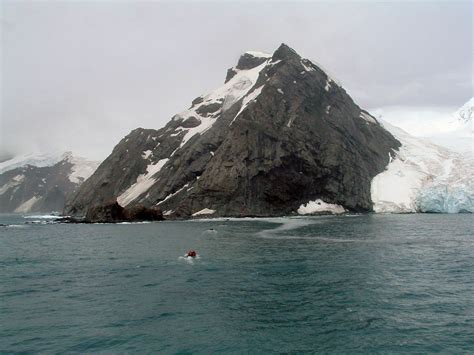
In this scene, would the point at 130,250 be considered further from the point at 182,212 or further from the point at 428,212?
the point at 428,212

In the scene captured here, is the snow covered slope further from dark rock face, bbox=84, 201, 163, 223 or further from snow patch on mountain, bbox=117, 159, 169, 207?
snow patch on mountain, bbox=117, 159, 169, 207

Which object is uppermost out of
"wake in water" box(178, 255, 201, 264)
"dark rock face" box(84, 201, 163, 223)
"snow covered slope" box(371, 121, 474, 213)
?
"snow covered slope" box(371, 121, 474, 213)

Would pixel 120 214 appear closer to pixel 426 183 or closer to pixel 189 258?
pixel 189 258

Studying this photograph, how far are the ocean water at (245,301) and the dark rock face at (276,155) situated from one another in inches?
3456

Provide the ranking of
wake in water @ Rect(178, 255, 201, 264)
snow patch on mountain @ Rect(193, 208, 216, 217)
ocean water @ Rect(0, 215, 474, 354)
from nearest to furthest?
ocean water @ Rect(0, 215, 474, 354), wake in water @ Rect(178, 255, 201, 264), snow patch on mountain @ Rect(193, 208, 216, 217)

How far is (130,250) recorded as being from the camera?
58406 millimetres

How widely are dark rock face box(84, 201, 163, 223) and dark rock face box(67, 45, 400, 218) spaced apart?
1020cm

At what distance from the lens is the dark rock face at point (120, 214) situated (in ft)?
422

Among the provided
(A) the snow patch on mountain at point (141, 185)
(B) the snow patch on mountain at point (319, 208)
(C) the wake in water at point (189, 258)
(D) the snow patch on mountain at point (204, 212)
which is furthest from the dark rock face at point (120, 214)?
(C) the wake in water at point (189, 258)

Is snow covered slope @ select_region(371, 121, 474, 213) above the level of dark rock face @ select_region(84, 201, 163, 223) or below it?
above

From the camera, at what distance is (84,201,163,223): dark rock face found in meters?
129

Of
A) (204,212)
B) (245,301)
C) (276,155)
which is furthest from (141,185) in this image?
(245,301)

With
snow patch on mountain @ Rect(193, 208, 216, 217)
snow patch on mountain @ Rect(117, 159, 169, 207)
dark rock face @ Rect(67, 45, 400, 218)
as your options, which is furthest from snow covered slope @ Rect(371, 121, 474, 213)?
snow patch on mountain @ Rect(117, 159, 169, 207)

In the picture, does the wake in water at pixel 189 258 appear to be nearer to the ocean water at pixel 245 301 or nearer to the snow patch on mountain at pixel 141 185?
the ocean water at pixel 245 301
